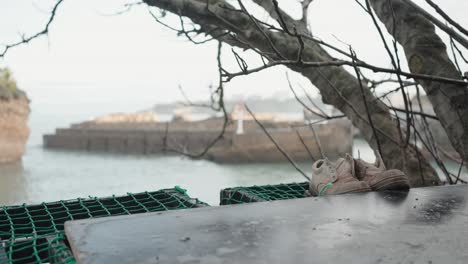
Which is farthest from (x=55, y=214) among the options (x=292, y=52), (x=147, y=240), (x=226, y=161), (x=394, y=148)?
(x=226, y=161)

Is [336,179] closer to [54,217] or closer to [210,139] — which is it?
[54,217]

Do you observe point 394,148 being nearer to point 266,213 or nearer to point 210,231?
point 266,213

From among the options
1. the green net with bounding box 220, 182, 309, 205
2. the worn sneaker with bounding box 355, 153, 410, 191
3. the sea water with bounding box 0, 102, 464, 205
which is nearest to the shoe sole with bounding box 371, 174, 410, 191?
the worn sneaker with bounding box 355, 153, 410, 191

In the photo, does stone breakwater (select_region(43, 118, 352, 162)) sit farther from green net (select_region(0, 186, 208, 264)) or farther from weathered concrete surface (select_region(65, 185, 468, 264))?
weathered concrete surface (select_region(65, 185, 468, 264))

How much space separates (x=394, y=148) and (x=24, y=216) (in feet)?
8.47

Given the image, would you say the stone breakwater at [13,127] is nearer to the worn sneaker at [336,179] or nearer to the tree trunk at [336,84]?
the tree trunk at [336,84]

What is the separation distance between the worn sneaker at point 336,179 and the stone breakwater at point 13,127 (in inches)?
919

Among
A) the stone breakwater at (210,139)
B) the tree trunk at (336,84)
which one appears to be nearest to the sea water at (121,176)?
the stone breakwater at (210,139)

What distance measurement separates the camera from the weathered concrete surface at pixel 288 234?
1.37 meters

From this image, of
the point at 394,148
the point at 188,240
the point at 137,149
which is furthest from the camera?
the point at 137,149

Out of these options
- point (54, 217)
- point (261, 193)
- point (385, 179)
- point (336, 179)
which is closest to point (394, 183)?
point (385, 179)

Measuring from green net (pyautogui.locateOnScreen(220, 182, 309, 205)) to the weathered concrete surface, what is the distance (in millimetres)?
606

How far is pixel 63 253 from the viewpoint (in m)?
1.59

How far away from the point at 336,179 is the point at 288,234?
969 mm
